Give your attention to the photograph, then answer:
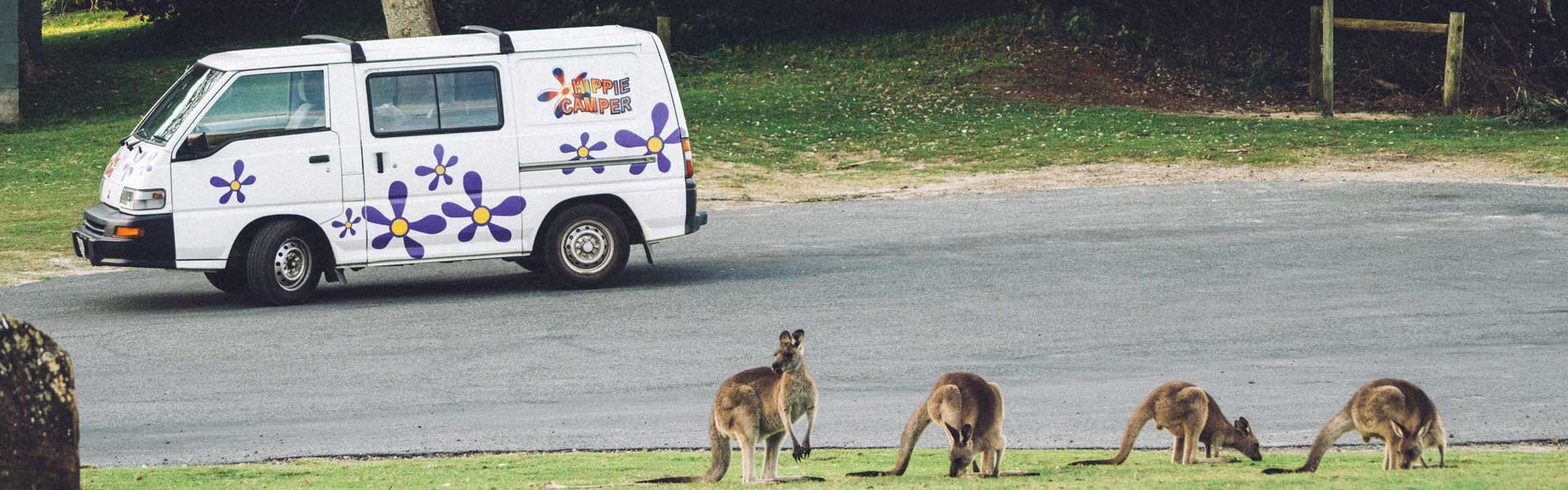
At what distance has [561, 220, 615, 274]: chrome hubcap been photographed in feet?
48.5

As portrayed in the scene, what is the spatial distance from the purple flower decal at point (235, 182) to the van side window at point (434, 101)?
106 cm

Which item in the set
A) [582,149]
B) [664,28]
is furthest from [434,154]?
[664,28]

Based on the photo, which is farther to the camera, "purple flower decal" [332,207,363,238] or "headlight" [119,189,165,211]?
"purple flower decal" [332,207,363,238]

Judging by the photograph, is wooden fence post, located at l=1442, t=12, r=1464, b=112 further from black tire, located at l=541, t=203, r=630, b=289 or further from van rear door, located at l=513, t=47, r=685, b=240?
black tire, located at l=541, t=203, r=630, b=289

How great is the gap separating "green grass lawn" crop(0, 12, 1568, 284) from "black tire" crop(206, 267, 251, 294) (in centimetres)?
255

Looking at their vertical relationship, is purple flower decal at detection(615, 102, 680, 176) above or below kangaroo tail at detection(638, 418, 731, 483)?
above

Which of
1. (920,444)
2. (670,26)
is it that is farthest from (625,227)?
(670,26)

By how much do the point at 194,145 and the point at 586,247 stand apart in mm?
3292

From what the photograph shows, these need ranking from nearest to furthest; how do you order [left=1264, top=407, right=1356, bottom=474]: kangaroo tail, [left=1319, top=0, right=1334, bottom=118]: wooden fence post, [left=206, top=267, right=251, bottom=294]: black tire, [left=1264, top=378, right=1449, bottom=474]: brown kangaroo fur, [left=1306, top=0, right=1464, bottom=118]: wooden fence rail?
1. [left=1264, top=378, right=1449, bottom=474]: brown kangaroo fur
2. [left=1264, top=407, right=1356, bottom=474]: kangaroo tail
3. [left=206, top=267, right=251, bottom=294]: black tire
4. [left=1306, top=0, right=1464, bottom=118]: wooden fence rail
5. [left=1319, top=0, right=1334, bottom=118]: wooden fence post

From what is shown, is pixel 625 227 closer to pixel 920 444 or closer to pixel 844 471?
pixel 920 444

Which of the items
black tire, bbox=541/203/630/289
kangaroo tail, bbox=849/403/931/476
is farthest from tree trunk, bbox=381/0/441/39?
kangaroo tail, bbox=849/403/931/476

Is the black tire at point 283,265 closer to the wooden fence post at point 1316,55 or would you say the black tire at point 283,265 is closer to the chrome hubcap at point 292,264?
the chrome hubcap at point 292,264

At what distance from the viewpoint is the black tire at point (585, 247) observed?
48.3ft

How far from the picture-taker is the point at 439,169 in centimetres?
1419
